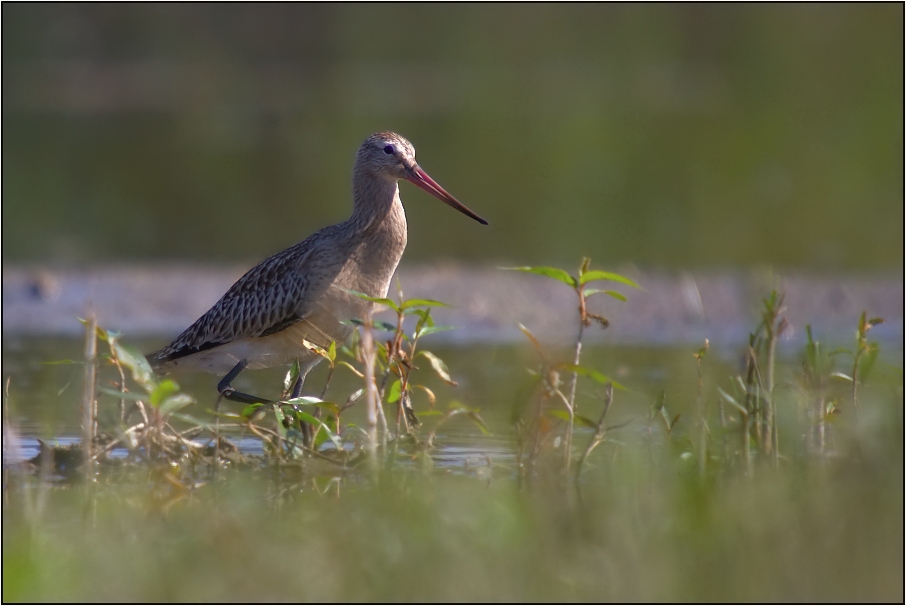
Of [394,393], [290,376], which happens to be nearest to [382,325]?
[394,393]

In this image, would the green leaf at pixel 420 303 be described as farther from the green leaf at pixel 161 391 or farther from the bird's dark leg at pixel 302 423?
the green leaf at pixel 161 391

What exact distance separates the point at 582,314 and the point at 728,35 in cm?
3008

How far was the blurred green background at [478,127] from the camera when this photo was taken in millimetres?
13812

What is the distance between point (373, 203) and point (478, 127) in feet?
52.0

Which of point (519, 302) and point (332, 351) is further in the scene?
point (519, 302)

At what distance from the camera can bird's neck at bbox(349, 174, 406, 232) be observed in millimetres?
6609

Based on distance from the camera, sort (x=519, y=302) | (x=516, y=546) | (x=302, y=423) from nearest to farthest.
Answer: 1. (x=516, y=546)
2. (x=302, y=423)
3. (x=519, y=302)

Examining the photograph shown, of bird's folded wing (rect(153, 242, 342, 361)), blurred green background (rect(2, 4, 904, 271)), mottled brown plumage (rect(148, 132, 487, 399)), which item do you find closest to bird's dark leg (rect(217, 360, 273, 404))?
mottled brown plumage (rect(148, 132, 487, 399))

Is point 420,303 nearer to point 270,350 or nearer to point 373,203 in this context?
point 373,203

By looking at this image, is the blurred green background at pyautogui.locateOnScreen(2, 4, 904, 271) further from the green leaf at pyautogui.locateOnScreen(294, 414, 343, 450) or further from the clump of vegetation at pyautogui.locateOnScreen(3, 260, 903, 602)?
the green leaf at pyautogui.locateOnScreen(294, 414, 343, 450)

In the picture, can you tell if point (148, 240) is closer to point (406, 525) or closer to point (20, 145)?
point (20, 145)

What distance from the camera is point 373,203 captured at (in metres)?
6.67

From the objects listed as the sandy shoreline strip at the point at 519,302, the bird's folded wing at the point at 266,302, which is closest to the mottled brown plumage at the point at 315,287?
the bird's folded wing at the point at 266,302

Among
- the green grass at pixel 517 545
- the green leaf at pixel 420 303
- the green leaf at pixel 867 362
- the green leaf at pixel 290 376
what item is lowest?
the green grass at pixel 517 545
